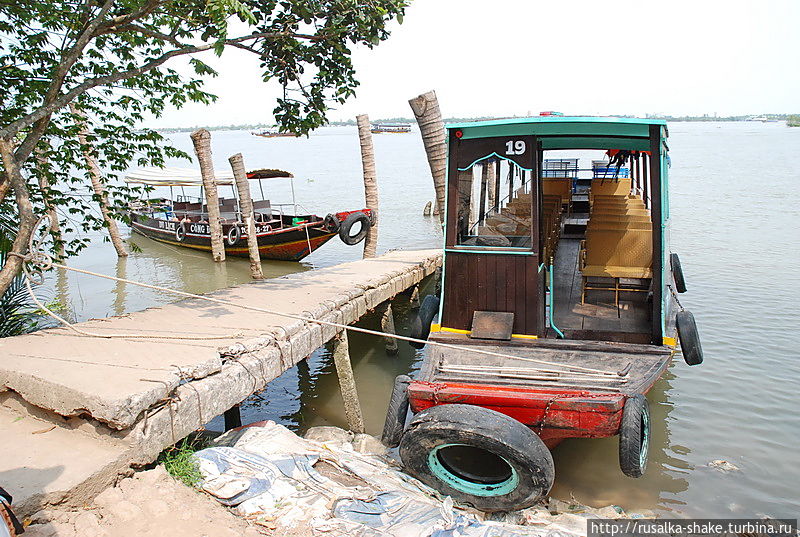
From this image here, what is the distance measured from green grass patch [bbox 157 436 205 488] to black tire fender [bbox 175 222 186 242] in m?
14.7

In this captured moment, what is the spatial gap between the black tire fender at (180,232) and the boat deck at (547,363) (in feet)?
46.5

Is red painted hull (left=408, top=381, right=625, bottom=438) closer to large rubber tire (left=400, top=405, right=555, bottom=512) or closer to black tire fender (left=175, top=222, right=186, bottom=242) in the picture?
large rubber tire (left=400, top=405, right=555, bottom=512)

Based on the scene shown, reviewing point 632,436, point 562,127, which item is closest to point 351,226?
point 562,127

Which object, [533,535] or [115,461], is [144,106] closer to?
[115,461]

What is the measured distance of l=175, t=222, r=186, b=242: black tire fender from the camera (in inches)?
717

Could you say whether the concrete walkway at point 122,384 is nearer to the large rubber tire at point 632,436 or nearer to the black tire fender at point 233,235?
the large rubber tire at point 632,436

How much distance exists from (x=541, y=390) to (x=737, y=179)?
33260mm

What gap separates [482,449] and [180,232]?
15850 mm

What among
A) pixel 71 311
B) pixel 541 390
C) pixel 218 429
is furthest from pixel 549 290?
pixel 71 311

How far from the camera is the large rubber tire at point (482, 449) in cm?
427

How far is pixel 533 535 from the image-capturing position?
13.5 ft

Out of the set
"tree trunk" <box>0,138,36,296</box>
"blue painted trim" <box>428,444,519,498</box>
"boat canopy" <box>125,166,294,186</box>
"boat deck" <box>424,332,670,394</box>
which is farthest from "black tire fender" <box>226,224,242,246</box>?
"blue painted trim" <box>428,444,519,498</box>

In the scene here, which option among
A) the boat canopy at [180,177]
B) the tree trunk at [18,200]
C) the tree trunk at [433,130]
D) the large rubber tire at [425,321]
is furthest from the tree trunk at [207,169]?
the large rubber tire at [425,321]

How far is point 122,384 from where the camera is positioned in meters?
4.24
